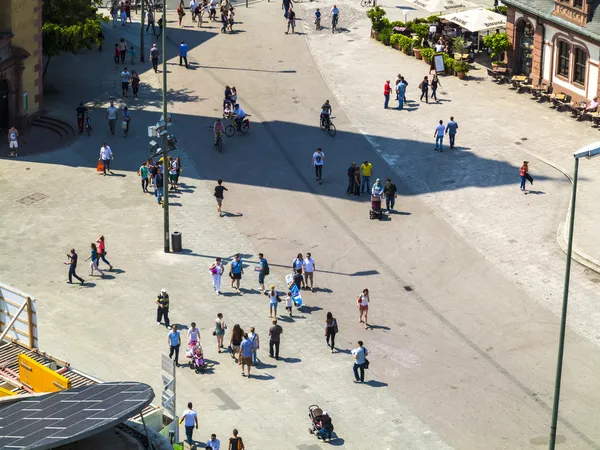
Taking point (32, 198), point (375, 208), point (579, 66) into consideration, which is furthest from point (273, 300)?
point (579, 66)

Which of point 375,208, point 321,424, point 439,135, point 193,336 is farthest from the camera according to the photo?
point 439,135

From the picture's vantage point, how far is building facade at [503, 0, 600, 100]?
203 feet

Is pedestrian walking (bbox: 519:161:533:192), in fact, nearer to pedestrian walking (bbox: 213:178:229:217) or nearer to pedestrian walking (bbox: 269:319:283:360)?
pedestrian walking (bbox: 213:178:229:217)

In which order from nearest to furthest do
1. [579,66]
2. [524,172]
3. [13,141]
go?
[524,172], [13,141], [579,66]

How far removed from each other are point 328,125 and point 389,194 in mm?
9113

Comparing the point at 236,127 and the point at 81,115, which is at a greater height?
the point at 81,115

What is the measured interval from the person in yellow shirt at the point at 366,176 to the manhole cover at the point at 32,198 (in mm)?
12653

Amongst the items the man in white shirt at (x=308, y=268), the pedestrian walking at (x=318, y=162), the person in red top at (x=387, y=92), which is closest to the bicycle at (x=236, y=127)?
the pedestrian walking at (x=318, y=162)

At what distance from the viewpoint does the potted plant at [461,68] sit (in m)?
68.4

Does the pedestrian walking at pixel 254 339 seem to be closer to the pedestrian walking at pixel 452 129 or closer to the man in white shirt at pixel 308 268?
the man in white shirt at pixel 308 268

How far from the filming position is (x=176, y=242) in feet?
164

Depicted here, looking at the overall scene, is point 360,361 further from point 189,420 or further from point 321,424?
point 189,420

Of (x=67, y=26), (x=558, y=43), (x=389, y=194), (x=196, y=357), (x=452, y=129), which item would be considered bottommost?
(x=196, y=357)

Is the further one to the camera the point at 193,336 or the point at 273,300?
the point at 273,300
